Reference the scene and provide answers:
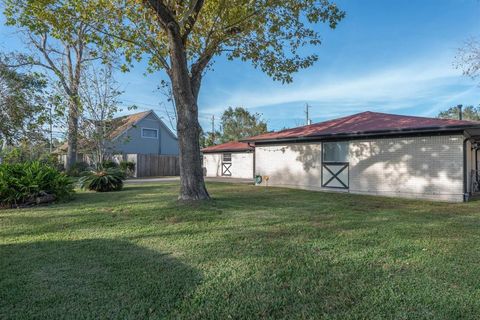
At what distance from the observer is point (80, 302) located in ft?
8.52

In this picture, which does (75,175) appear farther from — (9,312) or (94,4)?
(9,312)

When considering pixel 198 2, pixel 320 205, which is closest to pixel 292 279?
pixel 320 205

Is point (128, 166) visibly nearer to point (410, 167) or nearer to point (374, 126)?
point (374, 126)

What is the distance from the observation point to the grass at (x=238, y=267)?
2488 millimetres

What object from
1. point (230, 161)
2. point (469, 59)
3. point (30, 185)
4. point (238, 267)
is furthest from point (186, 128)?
point (230, 161)

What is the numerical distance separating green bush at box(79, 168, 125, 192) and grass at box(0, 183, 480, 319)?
5.05 meters

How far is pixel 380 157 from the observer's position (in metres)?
10.9

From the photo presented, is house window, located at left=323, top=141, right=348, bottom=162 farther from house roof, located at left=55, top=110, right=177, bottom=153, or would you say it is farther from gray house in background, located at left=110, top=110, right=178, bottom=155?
gray house in background, located at left=110, top=110, right=178, bottom=155

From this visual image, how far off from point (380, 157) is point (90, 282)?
10.5 m

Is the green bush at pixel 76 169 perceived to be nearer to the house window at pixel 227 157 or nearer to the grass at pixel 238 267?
the house window at pixel 227 157

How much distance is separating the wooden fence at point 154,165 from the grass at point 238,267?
16017 millimetres

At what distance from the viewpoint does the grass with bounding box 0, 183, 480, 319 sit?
2.49m

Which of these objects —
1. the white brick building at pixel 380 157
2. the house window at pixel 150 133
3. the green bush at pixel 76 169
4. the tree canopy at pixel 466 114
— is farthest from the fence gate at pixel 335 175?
the tree canopy at pixel 466 114

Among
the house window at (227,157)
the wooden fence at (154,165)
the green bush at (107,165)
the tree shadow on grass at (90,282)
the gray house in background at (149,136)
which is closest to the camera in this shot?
the tree shadow on grass at (90,282)
